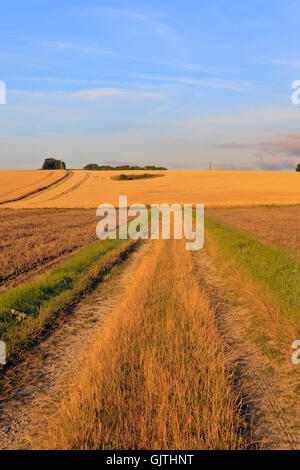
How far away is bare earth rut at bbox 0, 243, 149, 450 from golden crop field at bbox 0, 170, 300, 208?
46842mm

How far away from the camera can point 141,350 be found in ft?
17.2

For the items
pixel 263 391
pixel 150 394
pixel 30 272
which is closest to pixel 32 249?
pixel 30 272

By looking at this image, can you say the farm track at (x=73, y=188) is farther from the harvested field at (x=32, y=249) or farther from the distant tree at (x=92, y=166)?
the distant tree at (x=92, y=166)

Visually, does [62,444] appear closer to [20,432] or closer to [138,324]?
[20,432]

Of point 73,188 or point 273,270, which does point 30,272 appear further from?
point 73,188

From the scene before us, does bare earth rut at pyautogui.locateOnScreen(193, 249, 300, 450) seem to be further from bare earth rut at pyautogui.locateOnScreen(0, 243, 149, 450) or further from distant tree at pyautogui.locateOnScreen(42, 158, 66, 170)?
distant tree at pyautogui.locateOnScreen(42, 158, 66, 170)

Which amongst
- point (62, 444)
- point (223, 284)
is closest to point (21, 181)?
point (223, 284)

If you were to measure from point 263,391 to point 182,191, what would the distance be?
67019 mm

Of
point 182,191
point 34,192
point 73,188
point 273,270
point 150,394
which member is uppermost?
point 73,188

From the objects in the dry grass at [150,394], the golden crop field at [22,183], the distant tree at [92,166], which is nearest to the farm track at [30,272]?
the dry grass at [150,394]

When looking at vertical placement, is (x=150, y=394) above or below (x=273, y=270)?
below

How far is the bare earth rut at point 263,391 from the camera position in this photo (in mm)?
3596

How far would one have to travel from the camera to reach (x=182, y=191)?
70.4 meters

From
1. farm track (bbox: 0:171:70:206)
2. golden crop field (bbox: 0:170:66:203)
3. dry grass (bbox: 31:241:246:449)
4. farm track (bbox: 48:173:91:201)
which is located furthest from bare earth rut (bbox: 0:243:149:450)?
golden crop field (bbox: 0:170:66:203)
